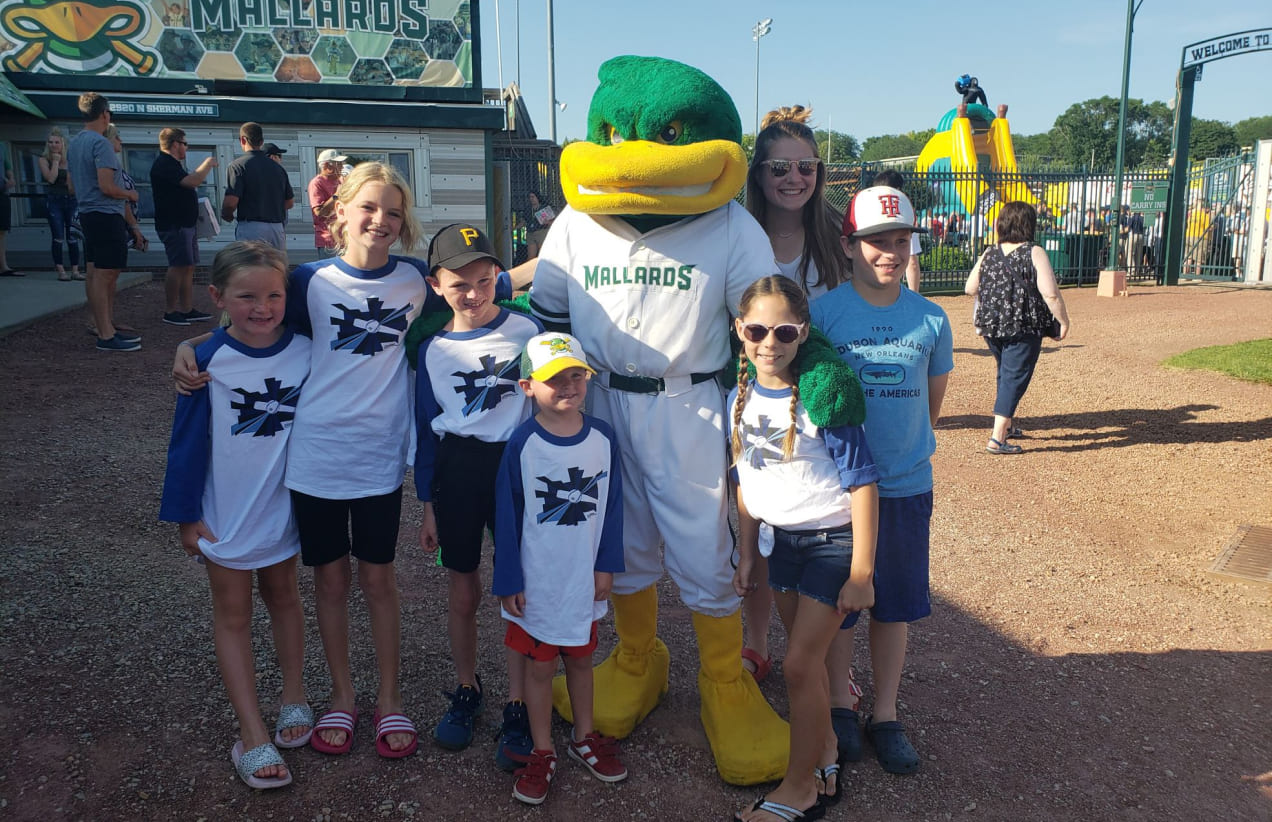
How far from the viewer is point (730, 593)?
3.00 m

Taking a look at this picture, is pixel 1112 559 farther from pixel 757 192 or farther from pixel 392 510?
pixel 392 510

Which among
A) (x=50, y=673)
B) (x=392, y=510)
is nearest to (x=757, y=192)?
(x=392, y=510)

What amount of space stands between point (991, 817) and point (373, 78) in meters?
14.6

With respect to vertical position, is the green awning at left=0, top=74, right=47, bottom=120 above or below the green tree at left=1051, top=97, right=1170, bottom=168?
below

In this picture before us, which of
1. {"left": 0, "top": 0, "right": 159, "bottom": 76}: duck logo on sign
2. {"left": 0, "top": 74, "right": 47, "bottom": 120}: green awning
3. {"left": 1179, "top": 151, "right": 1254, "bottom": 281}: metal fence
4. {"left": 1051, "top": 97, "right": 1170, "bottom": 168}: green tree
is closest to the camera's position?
{"left": 0, "top": 74, "right": 47, "bottom": 120}: green awning

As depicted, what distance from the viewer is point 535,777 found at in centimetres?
278

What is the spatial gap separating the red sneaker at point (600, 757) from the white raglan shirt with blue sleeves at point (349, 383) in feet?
3.47

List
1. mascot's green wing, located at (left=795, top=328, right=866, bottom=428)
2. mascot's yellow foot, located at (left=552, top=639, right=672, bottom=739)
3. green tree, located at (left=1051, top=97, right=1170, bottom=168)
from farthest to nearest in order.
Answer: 1. green tree, located at (left=1051, top=97, right=1170, bottom=168)
2. mascot's yellow foot, located at (left=552, top=639, right=672, bottom=739)
3. mascot's green wing, located at (left=795, top=328, right=866, bottom=428)

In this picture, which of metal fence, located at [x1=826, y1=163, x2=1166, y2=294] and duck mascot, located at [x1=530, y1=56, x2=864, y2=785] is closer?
duck mascot, located at [x1=530, y1=56, x2=864, y2=785]

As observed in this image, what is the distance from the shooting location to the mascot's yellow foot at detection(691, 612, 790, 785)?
289 centimetres

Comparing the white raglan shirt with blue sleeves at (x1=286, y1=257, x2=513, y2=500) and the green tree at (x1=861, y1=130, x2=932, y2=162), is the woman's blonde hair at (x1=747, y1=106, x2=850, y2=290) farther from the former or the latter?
the green tree at (x1=861, y1=130, x2=932, y2=162)

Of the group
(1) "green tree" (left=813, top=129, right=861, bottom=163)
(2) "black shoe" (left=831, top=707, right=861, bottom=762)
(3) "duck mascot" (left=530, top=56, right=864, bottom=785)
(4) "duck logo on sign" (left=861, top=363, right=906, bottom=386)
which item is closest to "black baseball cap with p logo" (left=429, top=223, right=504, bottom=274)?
(3) "duck mascot" (left=530, top=56, right=864, bottom=785)

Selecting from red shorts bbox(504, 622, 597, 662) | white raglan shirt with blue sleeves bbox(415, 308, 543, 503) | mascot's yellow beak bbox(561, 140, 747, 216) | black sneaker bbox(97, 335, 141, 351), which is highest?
mascot's yellow beak bbox(561, 140, 747, 216)

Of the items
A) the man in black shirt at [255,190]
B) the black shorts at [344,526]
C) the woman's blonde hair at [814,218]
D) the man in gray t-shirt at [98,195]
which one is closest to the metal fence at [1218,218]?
the man in black shirt at [255,190]
